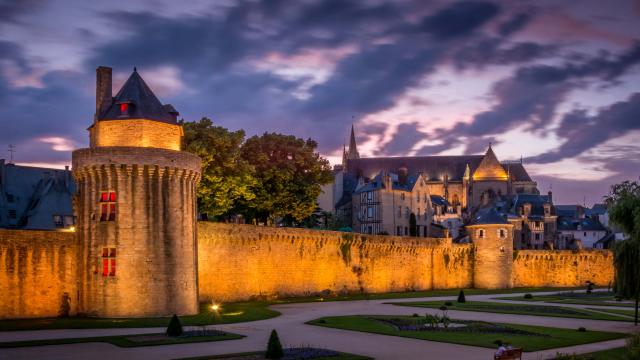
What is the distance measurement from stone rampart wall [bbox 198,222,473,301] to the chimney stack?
11.5 m

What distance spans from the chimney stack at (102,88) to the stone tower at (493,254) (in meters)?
53.4

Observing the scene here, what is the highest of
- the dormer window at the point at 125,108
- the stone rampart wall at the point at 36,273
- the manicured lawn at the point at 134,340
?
the dormer window at the point at 125,108

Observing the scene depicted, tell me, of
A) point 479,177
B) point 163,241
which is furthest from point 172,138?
point 479,177

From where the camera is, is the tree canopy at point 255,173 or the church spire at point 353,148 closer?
the tree canopy at point 255,173

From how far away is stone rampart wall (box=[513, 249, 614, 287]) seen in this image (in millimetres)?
88562

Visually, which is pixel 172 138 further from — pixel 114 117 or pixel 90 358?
pixel 90 358

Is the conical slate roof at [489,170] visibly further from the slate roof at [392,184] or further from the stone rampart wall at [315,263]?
the stone rampart wall at [315,263]

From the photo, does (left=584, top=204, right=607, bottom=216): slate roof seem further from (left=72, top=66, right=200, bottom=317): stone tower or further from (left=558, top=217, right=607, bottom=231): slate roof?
(left=72, top=66, right=200, bottom=317): stone tower

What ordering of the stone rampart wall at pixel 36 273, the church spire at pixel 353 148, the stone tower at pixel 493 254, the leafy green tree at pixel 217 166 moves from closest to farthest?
the stone rampart wall at pixel 36 273
the leafy green tree at pixel 217 166
the stone tower at pixel 493 254
the church spire at pixel 353 148

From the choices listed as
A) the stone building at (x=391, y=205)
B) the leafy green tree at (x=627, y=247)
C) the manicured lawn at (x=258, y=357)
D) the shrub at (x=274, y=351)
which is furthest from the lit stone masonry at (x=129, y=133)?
the stone building at (x=391, y=205)

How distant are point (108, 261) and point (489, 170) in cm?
11932

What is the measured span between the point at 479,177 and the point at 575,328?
116m

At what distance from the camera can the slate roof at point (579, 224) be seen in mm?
131250

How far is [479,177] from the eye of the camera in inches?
5861
